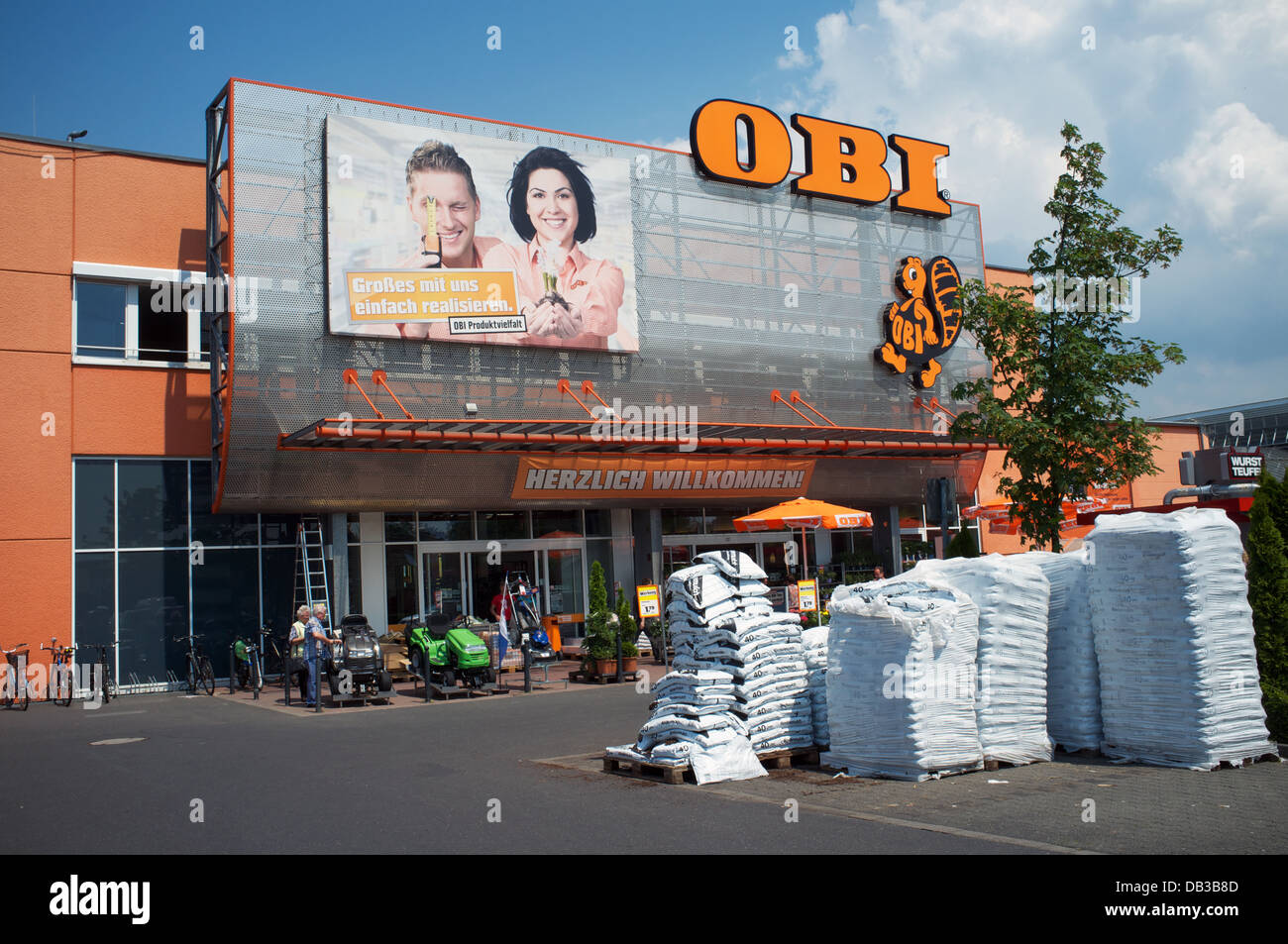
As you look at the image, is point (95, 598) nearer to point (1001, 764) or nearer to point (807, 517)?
point (807, 517)

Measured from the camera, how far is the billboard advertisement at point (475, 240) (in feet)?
71.1

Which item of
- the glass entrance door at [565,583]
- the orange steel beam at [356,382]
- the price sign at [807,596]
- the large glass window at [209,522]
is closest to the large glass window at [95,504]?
the large glass window at [209,522]

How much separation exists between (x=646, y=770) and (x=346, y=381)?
13.7m

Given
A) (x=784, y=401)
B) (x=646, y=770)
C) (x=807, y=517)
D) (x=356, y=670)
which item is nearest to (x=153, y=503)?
(x=356, y=670)

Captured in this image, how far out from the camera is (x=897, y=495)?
100ft

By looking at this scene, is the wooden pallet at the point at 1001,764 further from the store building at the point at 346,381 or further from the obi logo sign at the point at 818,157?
the obi logo sign at the point at 818,157

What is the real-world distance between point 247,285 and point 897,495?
18.8 metres

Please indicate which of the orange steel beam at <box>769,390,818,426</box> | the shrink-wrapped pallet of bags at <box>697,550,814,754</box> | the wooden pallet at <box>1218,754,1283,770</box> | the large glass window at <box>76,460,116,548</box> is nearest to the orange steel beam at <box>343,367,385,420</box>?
the large glass window at <box>76,460,116,548</box>

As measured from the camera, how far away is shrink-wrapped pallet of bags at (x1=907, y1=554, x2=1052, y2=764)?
9.83m

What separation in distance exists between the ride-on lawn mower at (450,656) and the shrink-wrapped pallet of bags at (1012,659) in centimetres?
1032
